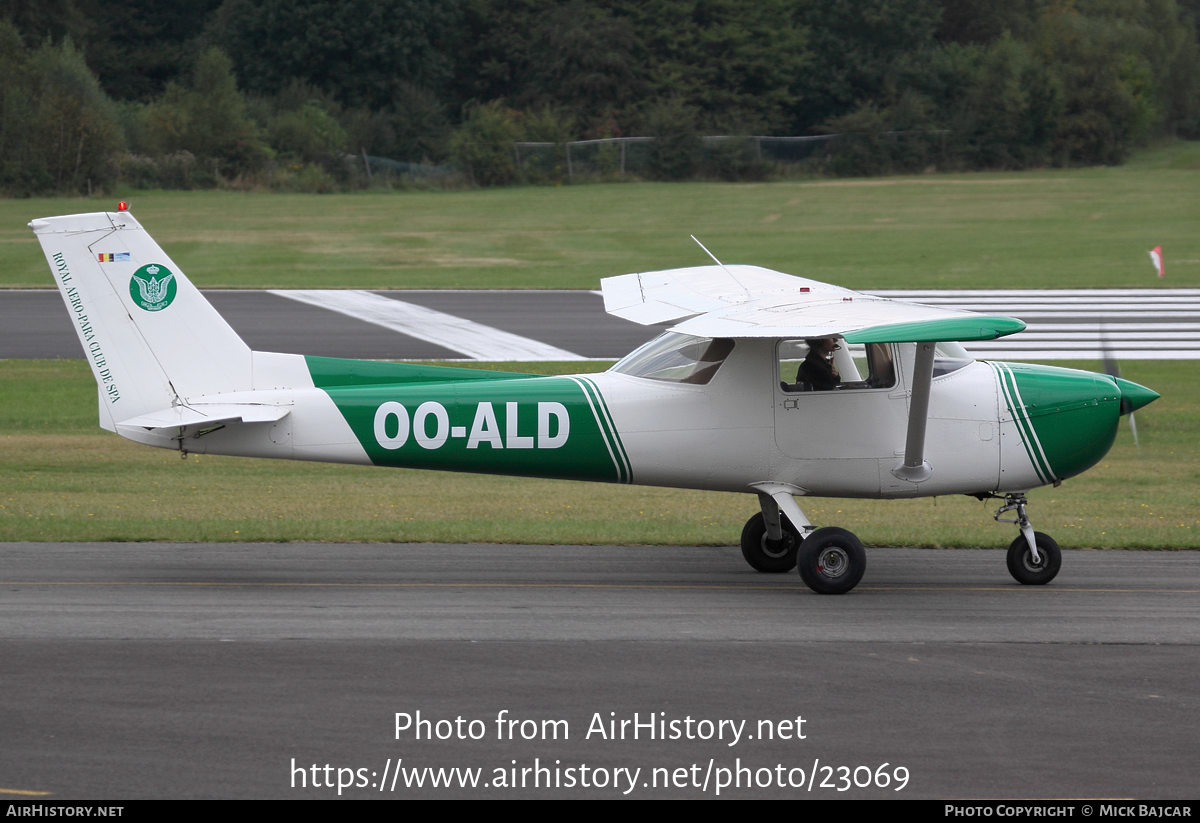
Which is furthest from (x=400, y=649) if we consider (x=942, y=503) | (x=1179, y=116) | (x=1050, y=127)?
(x=1179, y=116)

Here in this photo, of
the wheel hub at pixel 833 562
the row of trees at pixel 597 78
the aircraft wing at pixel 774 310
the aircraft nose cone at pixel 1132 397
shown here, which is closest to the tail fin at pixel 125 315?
the aircraft wing at pixel 774 310

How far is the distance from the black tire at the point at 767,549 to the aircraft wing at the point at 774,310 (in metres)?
Answer: 1.98

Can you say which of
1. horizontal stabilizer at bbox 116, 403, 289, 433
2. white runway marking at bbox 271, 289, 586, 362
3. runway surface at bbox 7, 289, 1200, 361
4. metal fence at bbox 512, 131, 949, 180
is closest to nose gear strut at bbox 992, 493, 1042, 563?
horizontal stabilizer at bbox 116, 403, 289, 433

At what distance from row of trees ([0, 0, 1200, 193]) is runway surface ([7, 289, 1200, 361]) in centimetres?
3046

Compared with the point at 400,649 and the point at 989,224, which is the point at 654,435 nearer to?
the point at 400,649

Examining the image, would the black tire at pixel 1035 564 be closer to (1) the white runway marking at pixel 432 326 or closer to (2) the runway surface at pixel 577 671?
(2) the runway surface at pixel 577 671

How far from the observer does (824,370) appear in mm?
10719

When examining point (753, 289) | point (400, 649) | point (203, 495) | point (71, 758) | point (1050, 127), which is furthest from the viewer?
point (1050, 127)

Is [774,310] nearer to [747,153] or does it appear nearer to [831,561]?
[831,561]

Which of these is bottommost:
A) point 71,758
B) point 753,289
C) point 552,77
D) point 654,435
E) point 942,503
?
point 942,503

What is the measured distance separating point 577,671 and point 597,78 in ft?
235
